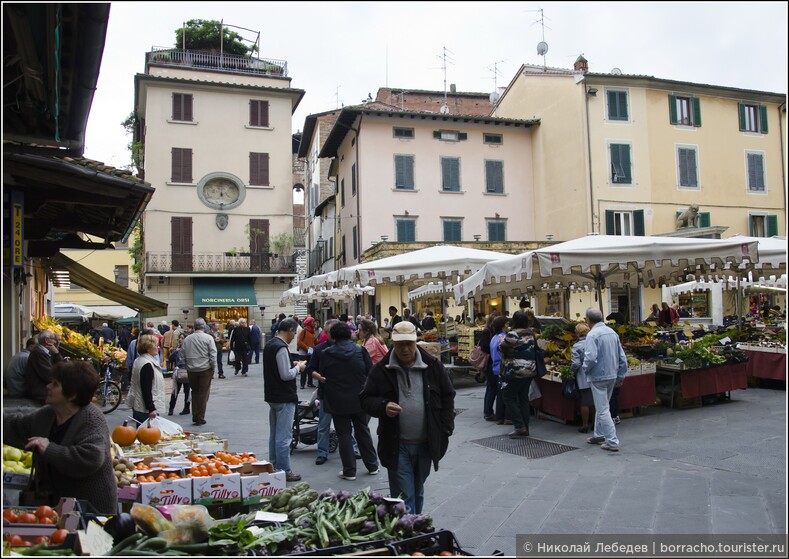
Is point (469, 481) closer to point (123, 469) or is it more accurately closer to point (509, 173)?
point (123, 469)

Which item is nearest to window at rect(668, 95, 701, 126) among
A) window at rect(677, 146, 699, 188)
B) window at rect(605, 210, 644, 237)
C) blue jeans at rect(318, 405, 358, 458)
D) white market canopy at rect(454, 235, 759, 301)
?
window at rect(677, 146, 699, 188)

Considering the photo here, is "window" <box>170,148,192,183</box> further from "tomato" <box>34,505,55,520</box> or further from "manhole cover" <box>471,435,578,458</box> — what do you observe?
Answer: "tomato" <box>34,505,55,520</box>

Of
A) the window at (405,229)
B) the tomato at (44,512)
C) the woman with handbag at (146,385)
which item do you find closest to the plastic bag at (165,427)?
the woman with handbag at (146,385)

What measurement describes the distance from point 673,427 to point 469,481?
134 inches

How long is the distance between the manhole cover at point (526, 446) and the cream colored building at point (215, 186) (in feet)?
72.0

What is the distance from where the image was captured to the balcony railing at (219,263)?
90.0ft

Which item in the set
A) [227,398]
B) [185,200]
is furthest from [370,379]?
[185,200]

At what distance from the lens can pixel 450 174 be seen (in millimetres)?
26297

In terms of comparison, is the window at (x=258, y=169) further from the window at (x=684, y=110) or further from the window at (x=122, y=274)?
the window at (x=684, y=110)

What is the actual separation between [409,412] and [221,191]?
1043 inches

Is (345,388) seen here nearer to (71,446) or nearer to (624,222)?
(71,446)

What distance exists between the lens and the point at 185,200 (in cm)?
2823

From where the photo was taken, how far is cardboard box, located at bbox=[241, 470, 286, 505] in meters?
4.66

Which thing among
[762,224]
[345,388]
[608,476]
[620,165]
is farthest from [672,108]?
[345,388]
